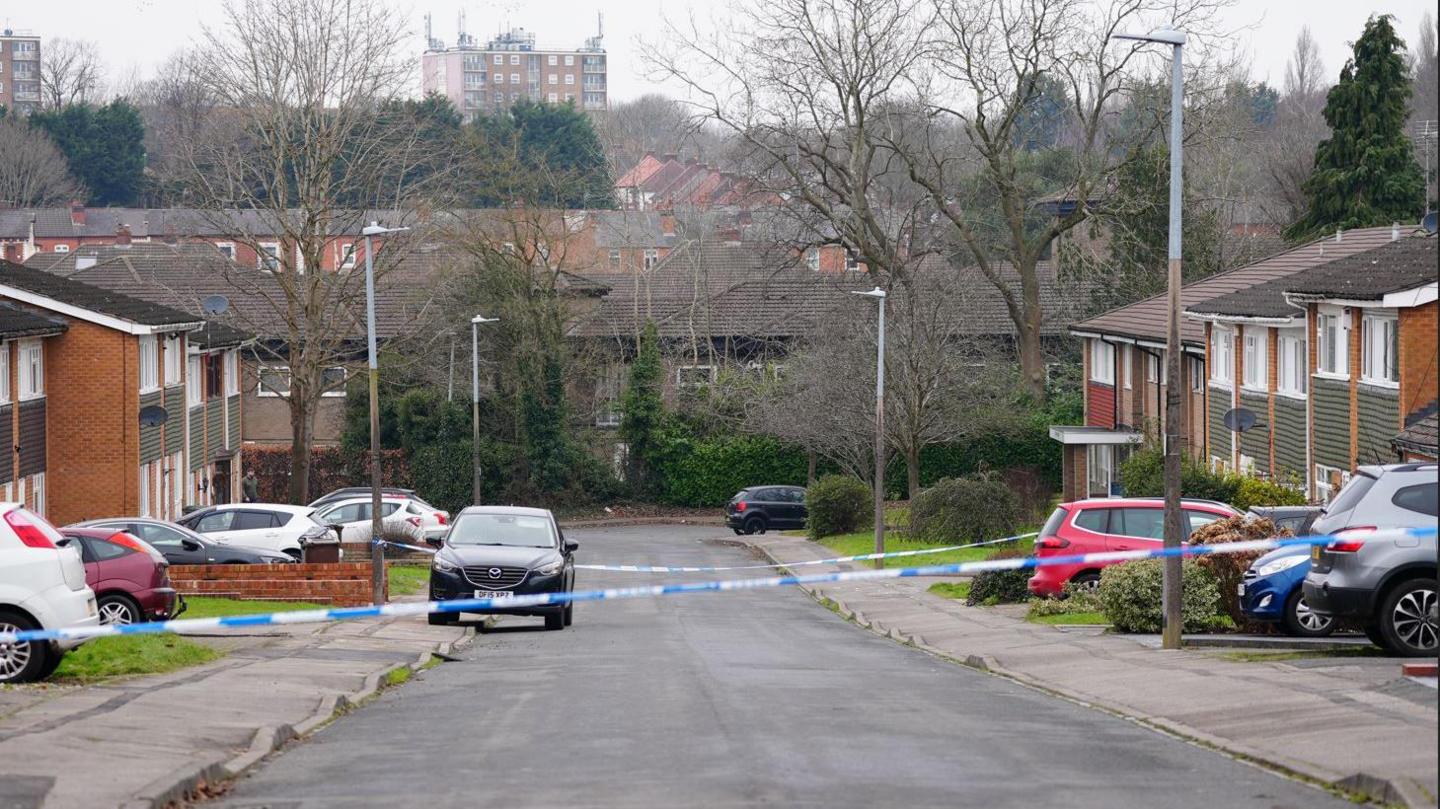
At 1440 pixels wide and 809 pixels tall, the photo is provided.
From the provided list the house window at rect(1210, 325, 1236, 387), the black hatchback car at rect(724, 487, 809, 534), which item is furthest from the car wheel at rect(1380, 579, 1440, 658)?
the black hatchback car at rect(724, 487, 809, 534)

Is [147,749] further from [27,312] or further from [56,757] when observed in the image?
[27,312]

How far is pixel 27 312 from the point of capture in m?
34.7

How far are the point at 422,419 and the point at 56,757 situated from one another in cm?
4831

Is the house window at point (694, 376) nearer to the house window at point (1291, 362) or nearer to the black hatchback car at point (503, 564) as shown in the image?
the house window at point (1291, 362)

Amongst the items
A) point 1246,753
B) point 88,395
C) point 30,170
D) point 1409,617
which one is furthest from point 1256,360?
point 30,170

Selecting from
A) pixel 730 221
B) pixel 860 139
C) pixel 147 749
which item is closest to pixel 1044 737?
pixel 147 749

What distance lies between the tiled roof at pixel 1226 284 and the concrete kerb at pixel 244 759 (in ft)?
85.8

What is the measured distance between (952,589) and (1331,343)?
7.73 meters

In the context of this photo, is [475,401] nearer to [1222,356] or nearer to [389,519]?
[389,519]

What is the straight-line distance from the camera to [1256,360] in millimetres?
34125

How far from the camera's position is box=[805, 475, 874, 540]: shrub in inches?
1818

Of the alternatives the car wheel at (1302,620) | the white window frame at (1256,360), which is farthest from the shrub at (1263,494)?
the car wheel at (1302,620)

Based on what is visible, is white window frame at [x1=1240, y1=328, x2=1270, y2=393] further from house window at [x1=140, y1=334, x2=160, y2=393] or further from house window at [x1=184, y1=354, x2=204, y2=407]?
house window at [x1=184, y1=354, x2=204, y2=407]

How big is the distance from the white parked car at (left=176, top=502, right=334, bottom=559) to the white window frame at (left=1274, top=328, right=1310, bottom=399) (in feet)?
58.8
